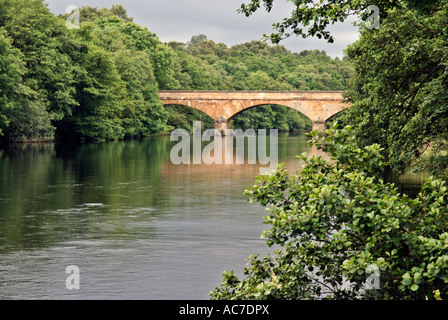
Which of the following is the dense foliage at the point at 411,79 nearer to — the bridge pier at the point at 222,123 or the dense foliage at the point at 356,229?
the dense foliage at the point at 356,229

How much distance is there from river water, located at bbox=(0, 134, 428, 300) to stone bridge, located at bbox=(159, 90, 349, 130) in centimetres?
4918

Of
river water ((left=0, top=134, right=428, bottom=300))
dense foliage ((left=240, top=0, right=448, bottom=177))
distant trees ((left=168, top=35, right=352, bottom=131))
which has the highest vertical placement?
distant trees ((left=168, top=35, right=352, bottom=131))

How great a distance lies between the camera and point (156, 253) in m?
14.1

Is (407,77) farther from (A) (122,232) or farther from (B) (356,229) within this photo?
(B) (356,229)

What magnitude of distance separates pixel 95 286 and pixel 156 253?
2.73m

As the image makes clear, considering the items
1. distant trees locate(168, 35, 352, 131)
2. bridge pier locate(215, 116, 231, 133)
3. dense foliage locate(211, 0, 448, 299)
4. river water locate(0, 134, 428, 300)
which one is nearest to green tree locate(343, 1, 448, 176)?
river water locate(0, 134, 428, 300)

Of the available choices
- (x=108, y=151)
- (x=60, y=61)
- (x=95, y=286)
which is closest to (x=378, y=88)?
(x=95, y=286)

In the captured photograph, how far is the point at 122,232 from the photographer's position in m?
16.3

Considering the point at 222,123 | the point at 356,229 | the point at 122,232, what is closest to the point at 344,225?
the point at 356,229

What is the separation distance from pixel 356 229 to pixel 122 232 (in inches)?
404

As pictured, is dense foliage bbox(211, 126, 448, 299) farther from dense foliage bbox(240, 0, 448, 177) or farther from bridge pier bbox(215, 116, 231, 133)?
bridge pier bbox(215, 116, 231, 133)

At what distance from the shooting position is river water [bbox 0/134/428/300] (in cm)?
→ 1167

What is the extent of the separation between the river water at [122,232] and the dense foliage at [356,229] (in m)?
4.01
